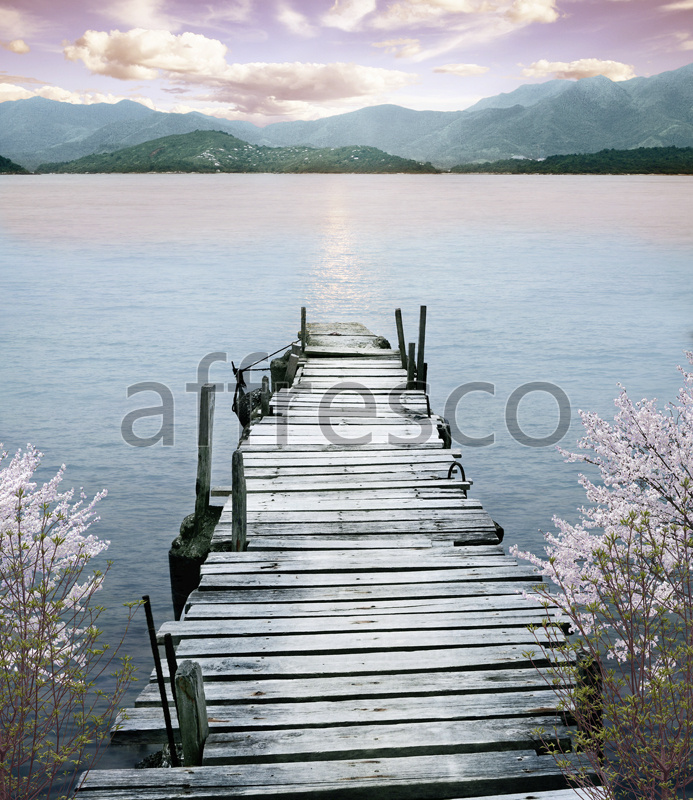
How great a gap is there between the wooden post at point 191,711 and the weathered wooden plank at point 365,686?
59 cm

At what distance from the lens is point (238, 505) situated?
7941 mm

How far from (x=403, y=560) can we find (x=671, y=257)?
2775 inches

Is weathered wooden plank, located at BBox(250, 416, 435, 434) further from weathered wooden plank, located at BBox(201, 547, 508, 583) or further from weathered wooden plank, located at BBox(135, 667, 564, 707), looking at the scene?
weathered wooden plank, located at BBox(135, 667, 564, 707)

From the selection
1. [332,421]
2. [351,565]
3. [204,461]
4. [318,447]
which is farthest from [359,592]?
[332,421]

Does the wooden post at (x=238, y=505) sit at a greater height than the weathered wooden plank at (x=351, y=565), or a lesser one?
greater

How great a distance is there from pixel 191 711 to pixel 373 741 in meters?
1.30

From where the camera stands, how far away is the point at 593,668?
18.9 ft

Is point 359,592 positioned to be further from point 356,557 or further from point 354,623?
point 356,557

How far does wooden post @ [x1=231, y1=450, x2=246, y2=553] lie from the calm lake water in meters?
3.76

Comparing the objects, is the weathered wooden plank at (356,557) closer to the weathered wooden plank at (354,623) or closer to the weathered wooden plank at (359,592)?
the weathered wooden plank at (359,592)

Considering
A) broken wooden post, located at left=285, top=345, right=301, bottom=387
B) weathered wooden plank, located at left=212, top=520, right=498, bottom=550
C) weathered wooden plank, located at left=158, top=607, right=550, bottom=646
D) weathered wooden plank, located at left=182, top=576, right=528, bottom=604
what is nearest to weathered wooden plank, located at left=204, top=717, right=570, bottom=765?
weathered wooden plank, located at left=158, top=607, right=550, bottom=646

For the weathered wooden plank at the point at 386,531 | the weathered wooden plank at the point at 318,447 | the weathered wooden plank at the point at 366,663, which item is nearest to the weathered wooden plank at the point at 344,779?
the weathered wooden plank at the point at 366,663

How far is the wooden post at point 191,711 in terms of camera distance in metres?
4.62

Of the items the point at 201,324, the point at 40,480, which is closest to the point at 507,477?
the point at 40,480
